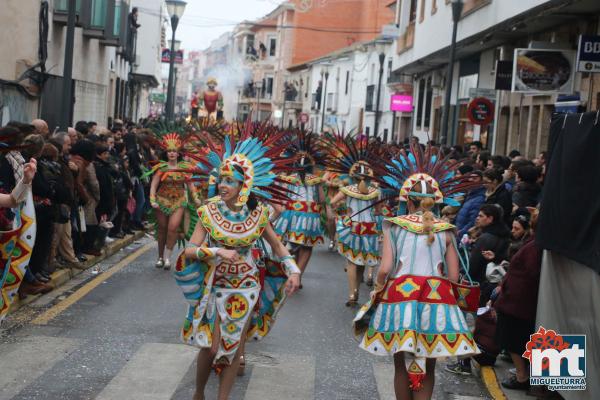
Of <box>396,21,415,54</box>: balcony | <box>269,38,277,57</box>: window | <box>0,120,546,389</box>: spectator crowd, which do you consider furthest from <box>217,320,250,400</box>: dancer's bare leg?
<box>269,38,277,57</box>: window

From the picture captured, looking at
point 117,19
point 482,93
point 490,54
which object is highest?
point 117,19

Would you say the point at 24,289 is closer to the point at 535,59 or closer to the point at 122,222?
the point at 122,222

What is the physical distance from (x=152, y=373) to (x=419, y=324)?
8.23 feet

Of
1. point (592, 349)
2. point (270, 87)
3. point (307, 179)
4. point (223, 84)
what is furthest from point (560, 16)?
point (223, 84)

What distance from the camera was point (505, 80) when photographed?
21656 mm

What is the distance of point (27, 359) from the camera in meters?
8.34

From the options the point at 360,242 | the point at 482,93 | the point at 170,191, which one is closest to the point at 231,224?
the point at 360,242

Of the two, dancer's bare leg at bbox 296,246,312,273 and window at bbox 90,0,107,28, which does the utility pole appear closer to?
dancer's bare leg at bbox 296,246,312,273

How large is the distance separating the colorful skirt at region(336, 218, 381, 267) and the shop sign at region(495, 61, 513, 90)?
10.0 m

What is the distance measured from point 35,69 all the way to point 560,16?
36.5 feet

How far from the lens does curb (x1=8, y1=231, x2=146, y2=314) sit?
10.5 meters

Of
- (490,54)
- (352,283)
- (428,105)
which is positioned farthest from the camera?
(428,105)
